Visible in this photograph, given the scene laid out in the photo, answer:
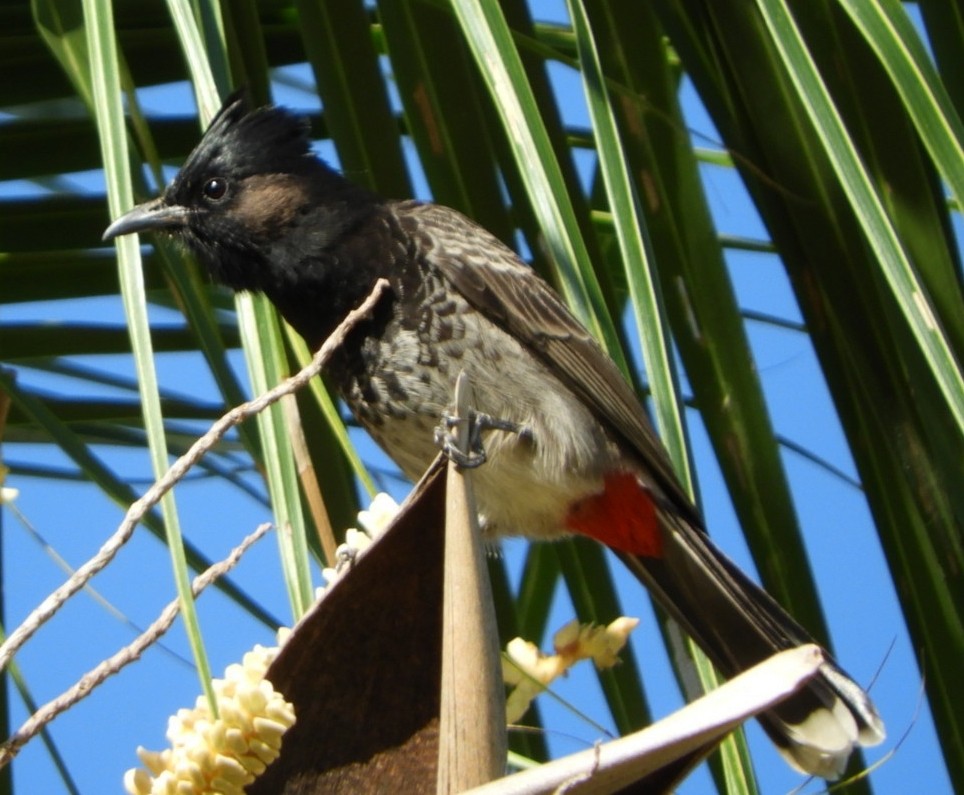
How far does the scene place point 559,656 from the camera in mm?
1219

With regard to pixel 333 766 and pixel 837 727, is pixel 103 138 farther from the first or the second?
Answer: pixel 837 727

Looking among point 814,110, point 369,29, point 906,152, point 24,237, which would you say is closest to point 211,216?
point 24,237

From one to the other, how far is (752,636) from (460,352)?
665 millimetres

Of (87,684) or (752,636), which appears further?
(752,636)

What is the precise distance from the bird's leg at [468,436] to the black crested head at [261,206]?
0.47m

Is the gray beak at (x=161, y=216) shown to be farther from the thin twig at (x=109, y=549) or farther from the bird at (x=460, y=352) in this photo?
the thin twig at (x=109, y=549)

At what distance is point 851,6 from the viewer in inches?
49.1

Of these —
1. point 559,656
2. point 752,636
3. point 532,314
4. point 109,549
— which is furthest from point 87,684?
point 532,314

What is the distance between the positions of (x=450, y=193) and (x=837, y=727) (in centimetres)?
87

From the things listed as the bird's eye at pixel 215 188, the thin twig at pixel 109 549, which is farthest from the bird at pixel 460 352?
the thin twig at pixel 109 549

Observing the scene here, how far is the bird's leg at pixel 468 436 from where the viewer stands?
44.1 inches

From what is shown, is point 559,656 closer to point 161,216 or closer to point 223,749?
point 223,749

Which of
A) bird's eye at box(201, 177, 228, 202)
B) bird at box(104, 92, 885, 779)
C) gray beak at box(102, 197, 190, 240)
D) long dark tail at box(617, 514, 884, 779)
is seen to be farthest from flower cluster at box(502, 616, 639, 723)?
bird's eye at box(201, 177, 228, 202)

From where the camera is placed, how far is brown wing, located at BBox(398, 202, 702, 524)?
2537mm
